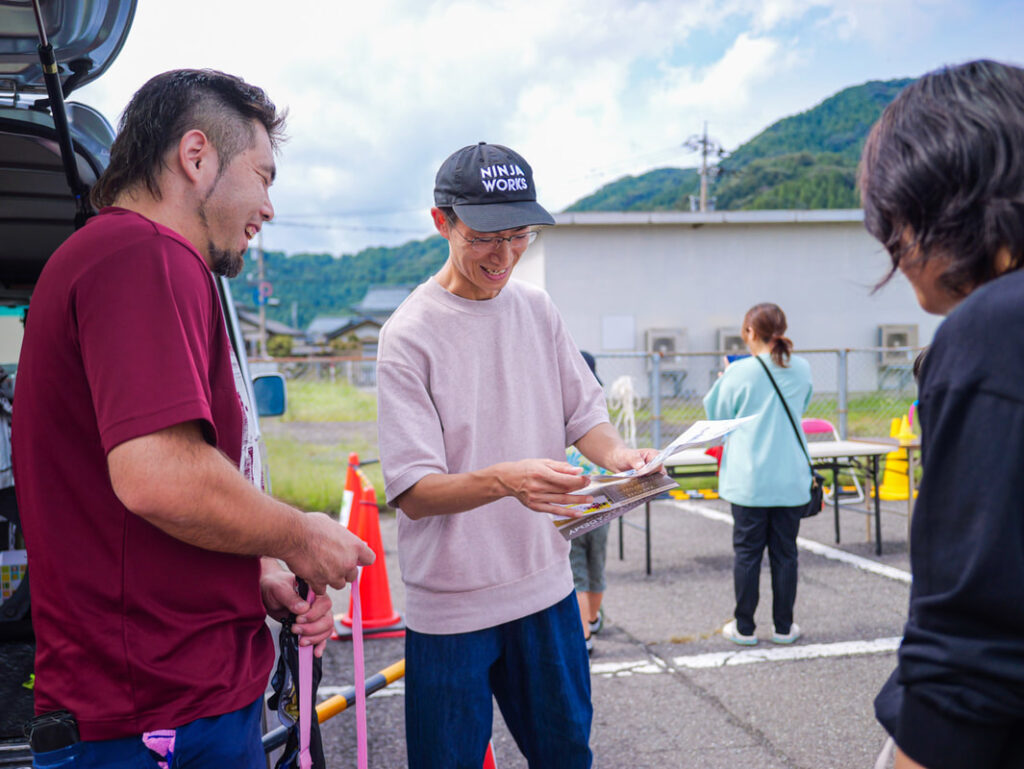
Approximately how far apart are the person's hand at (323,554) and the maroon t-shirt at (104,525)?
6.2 inches

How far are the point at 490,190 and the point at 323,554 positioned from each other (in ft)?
3.50

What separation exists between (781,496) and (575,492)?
3.27m

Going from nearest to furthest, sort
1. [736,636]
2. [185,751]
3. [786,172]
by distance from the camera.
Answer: [185,751] → [736,636] → [786,172]

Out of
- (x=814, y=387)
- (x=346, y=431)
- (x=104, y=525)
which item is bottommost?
(x=346, y=431)

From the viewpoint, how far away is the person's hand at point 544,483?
5.93 ft

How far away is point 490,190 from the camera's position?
204 cm

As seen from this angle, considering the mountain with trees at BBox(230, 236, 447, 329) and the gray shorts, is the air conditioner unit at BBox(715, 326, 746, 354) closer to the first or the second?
the gray shorts

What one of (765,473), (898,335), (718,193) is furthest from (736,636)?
(718,193)

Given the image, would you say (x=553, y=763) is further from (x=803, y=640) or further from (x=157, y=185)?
(x=803, y=640)

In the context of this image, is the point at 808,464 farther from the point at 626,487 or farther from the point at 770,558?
the point at 626,487

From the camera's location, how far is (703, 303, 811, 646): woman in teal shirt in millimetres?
4711

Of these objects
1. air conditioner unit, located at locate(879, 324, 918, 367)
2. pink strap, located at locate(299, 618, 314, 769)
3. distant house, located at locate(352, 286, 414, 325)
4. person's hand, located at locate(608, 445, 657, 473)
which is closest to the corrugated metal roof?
air conditioner unit, located at locate(879, 324, 918, 367)

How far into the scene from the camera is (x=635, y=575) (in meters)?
6.32

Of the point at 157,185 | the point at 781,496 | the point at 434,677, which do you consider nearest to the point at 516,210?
the point at 157,185
